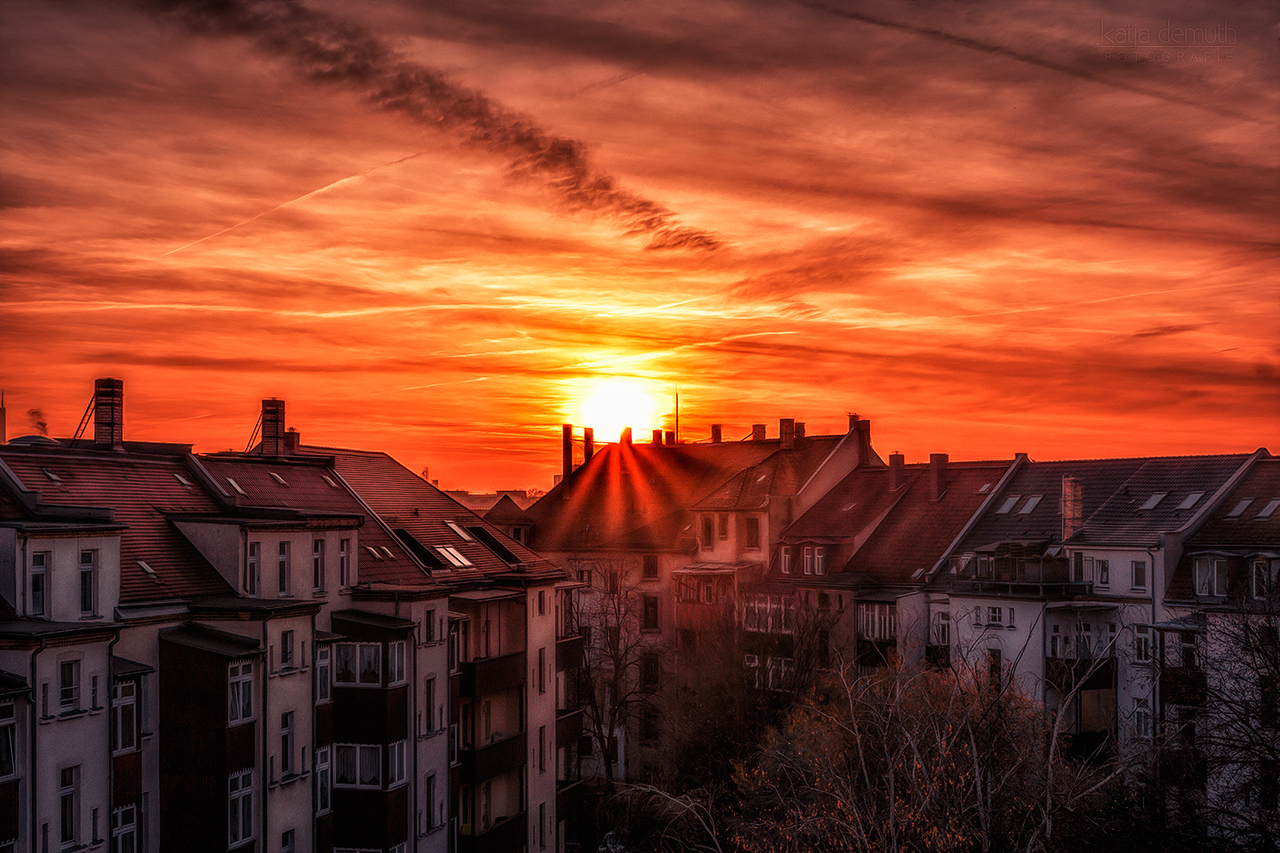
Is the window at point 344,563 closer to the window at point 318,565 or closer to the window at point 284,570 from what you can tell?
the window at point 318,565

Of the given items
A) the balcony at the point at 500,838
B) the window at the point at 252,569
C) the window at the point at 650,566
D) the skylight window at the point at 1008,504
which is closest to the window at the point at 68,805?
the window at the point at 252,569

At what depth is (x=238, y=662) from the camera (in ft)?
115

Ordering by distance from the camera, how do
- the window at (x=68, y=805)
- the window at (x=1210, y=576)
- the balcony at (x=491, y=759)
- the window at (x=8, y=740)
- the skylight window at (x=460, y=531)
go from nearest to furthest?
the window at (x=8, y=740) < the window at (x=68, y=805) < the balcony at (x=491, y=759) < the window at (x=1210, y=576) < the skylight window at (x=460, y=531)

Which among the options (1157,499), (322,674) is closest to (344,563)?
(322,674)

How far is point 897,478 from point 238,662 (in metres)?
46.6

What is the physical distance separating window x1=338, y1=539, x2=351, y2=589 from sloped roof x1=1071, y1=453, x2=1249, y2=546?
114 ft

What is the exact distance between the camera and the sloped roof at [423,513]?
5269cm

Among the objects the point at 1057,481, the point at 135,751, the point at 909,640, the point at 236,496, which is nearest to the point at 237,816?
the point at 135,751

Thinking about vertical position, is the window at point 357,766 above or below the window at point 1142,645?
below

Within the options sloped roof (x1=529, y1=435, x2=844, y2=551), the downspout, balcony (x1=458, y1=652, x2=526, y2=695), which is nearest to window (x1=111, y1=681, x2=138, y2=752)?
the downspout

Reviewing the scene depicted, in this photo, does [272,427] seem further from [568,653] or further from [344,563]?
[568,653]

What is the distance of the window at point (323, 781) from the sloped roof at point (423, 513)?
10482 mm

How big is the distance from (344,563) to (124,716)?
484 inches

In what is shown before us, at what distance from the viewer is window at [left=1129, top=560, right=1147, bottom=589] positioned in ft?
176
